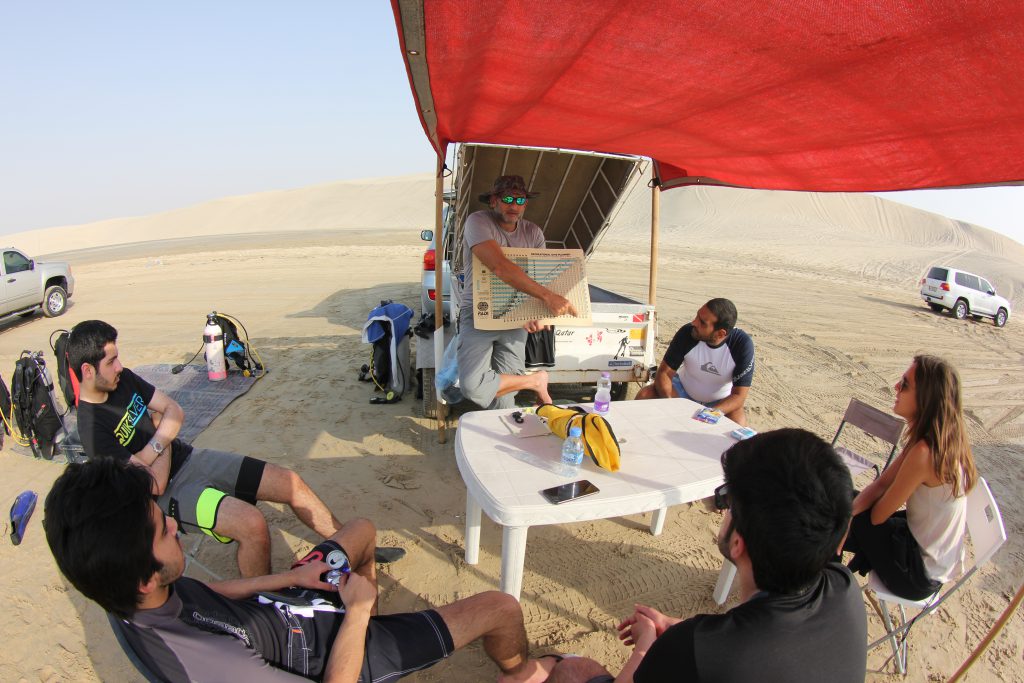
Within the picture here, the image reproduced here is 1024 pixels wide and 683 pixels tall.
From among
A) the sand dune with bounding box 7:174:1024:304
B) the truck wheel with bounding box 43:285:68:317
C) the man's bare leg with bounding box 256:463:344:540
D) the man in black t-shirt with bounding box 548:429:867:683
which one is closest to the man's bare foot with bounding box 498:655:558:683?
the man in black t-shirt with bounding box 548:429:867:683

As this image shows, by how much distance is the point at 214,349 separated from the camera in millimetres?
5418

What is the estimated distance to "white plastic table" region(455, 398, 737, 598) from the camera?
86.7 inches

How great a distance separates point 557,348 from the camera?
4230mm

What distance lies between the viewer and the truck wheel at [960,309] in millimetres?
11500

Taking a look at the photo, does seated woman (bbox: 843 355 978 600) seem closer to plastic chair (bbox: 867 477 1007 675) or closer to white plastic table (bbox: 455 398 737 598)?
plastic chair (bbox: 867 477 1007 675)

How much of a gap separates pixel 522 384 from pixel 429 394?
1313 mm

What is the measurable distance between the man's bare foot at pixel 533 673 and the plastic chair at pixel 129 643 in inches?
50.7

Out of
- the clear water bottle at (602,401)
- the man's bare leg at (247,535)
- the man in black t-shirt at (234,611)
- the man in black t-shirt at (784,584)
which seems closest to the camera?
the man in black t-shirt at (784,584)

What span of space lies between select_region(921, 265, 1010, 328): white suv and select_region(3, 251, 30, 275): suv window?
18750mm

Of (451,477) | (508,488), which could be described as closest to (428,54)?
(508,488)

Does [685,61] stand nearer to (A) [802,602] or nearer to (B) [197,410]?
(A) [802,602]

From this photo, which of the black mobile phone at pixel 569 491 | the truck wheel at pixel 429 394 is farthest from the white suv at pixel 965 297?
the black mobile phone at pixel 569 491

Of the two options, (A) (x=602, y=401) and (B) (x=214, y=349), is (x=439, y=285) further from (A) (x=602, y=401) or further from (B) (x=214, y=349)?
(B) (x=214, y=349)

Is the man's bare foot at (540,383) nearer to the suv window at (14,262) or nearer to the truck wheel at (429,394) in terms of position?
the truck wheel at (429,394)
